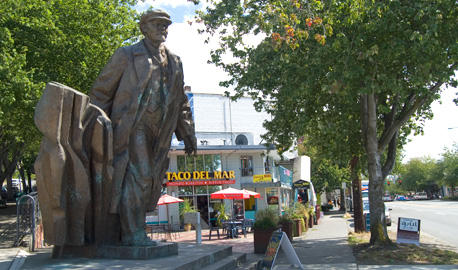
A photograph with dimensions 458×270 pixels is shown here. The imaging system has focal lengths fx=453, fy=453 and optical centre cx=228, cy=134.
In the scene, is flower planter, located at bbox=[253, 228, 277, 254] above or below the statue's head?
below

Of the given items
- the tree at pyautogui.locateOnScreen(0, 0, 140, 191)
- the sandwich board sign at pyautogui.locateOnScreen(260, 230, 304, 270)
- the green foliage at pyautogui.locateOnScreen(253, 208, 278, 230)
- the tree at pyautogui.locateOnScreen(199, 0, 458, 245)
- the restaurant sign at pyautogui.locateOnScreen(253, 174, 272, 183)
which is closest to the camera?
the sandwich board sign at pyautogui.locateOnScreen(260, 230, 304, 270)

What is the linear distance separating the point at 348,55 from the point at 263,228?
230 inches

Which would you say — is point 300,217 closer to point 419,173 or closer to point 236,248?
point 236,248

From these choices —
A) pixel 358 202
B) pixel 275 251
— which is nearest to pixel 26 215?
pixel 275 251

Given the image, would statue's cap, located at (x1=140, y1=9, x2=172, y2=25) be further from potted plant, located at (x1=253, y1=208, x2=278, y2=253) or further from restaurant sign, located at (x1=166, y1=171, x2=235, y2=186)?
restaurant sign, located at (x1=166, y1=171, x2=235, y2=186)

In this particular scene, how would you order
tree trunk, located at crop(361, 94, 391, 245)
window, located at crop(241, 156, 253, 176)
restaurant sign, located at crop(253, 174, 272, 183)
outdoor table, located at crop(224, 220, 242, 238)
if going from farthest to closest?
window, located at crop(241, 156, 253, 176), restaurant sign, located at crop(253, 174, 272, 183), outdoor table, located at crop(224, 220, 242, 238), tree trunk, located at crop(361, 94, 391, 245)

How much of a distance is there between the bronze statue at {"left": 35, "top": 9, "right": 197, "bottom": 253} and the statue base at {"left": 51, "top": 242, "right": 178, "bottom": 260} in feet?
0.57

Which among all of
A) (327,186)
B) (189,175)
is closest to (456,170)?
(327,186)

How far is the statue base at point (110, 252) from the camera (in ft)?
23.5

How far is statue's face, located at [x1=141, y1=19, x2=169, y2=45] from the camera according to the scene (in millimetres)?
8156

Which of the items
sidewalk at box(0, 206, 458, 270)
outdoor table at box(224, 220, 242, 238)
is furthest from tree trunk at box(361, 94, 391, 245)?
outdoor table at box(224, 220, 242, 238)

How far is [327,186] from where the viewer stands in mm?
44500

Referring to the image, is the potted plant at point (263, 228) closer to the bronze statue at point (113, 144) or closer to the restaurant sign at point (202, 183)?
the bronze statue at point (113, 144)

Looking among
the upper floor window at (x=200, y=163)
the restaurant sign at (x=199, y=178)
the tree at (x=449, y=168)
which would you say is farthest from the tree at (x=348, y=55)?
the tree at (x=449, y=168)
